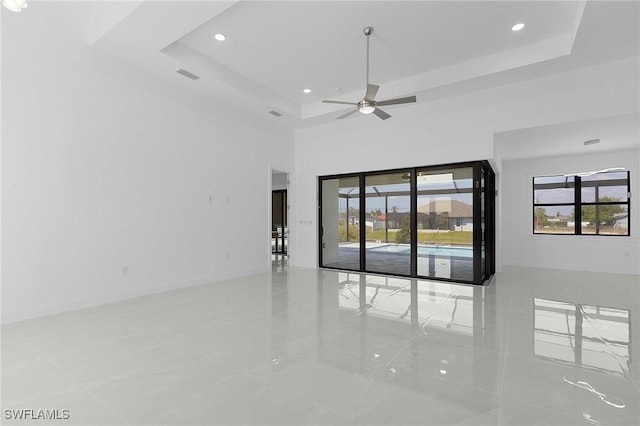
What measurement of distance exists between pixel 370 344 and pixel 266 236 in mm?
4611

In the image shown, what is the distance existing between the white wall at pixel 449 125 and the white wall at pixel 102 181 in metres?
2.01

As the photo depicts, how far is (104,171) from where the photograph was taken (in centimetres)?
452

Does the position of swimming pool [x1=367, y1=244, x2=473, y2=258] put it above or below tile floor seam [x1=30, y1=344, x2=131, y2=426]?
above

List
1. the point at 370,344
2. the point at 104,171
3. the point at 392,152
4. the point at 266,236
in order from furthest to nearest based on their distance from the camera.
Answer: the point at 266,236
the point at 392,152
the point at 104,171
the point at 370,344

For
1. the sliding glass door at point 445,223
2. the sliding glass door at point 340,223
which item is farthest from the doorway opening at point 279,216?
the sliding glass door at point 445,223

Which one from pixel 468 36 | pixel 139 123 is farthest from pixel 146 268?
pixel 468 36

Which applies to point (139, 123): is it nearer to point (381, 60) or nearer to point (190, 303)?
point (190, 303)

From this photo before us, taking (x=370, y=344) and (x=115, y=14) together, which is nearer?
(x=370, y=344)

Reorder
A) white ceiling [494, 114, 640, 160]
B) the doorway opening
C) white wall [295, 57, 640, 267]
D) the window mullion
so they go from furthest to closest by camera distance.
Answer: the doorway opening → the window mullion → white ceiling [494, 114, 640, 160] → white wall [295, 57, 640, 267]

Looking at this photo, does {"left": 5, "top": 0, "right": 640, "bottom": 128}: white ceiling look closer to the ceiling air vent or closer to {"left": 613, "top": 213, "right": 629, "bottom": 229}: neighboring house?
the ceiling air vent

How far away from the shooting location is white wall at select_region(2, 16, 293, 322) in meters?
3.75

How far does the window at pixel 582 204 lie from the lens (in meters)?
7.35

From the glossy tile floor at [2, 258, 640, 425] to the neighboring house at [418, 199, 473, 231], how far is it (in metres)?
1.73

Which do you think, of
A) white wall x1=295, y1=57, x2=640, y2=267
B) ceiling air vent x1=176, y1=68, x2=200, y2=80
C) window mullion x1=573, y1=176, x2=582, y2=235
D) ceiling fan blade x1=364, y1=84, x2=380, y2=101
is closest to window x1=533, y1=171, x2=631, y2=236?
window mullion x1=573, y1=176, x2=582, y2=235
